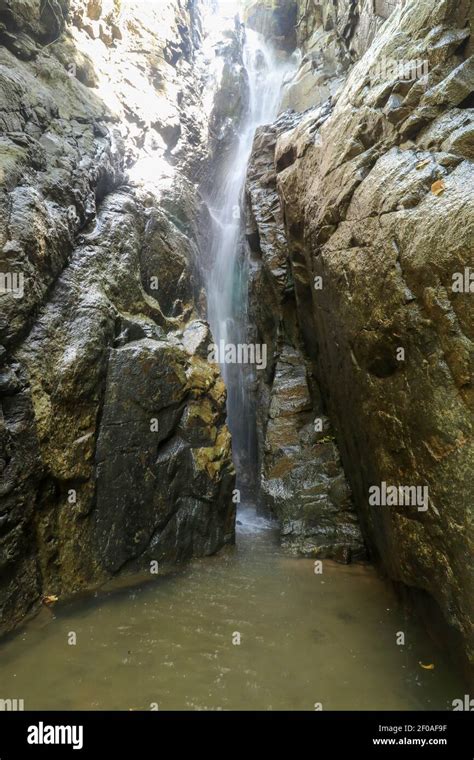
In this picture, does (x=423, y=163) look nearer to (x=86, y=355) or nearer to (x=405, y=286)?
(x=405, y=286)

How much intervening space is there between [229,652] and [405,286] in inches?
176

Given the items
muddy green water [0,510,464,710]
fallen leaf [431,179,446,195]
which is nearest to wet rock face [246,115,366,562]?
muddy green water [0,510,464,710]

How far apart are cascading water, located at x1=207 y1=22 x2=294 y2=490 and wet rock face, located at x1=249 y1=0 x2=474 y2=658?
159 inches

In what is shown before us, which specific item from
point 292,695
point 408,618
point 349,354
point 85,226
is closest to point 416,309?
point 349,354

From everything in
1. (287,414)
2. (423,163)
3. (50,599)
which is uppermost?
(423,163)

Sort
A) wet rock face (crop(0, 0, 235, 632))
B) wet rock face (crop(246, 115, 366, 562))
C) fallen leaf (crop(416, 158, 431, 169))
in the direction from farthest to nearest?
wet rock face (crop(246, 115, 366, 562)), wet rock face (crop(0, 0, 235, 632)), fallen leaf (crop(416, 158, 431, 169))

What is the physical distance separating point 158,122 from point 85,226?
6.94 metres

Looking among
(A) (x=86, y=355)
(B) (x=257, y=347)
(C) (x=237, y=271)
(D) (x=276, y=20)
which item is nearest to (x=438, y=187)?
(A) (x=86, y=355)

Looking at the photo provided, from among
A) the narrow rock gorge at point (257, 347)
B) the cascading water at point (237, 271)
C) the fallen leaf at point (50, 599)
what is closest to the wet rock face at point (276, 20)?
the cascading water at point (237, 271)

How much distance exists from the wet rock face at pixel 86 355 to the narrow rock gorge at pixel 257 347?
38mm

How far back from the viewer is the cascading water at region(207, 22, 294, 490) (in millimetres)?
12203

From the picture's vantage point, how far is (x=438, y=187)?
4.75 m

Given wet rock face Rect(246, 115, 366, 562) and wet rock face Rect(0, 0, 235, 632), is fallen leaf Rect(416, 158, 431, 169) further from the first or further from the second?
wet rock face Rect(0, 0, 235, 632)

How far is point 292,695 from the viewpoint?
396cm
